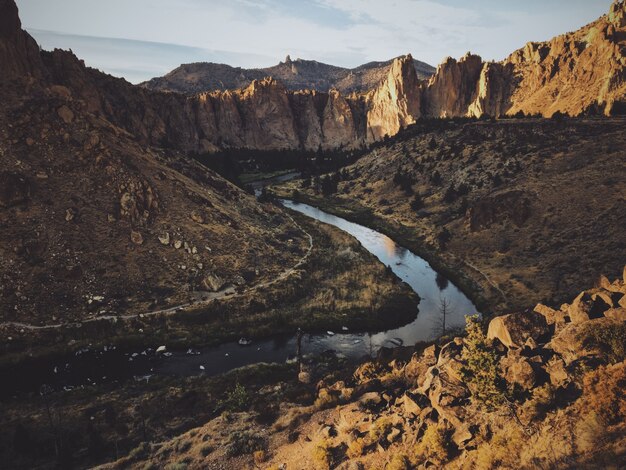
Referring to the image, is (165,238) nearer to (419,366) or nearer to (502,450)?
(419,366)

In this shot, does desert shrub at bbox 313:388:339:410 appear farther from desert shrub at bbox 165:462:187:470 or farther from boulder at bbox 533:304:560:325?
boulder at bbox 533:304:560:325

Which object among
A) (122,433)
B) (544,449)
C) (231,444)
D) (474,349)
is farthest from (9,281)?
(544,449)

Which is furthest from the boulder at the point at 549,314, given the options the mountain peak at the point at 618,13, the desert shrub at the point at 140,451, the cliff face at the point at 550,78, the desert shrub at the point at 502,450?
the mountain peak at the point at 618,13

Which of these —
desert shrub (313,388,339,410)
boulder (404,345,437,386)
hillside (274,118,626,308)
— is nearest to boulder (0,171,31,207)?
desert shrub (313,388,339,410)

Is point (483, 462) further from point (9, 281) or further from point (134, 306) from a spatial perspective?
point (9, 281)

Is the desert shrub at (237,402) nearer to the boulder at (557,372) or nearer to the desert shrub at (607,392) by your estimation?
the boulder at (557,372)

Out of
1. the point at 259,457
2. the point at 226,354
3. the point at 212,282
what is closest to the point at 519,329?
the point at 259,457
